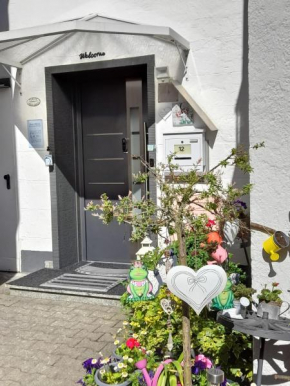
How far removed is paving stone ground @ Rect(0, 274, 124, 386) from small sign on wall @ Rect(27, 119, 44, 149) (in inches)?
76.9

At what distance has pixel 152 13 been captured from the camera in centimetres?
534

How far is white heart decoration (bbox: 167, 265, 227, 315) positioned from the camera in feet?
7.68

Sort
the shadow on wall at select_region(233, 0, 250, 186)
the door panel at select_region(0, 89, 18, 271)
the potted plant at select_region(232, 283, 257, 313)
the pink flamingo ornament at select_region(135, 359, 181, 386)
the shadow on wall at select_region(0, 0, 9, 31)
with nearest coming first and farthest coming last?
the pink flamingo ornament at select_region(135, 359, 181, 386)
the potted plant at select_region(232, 283, 257, 313)
the shadow on wall at select_region(233, 0, 250, 186)
the shadow on wall at select_region(0, 0, 9, 31)
the door panel at select_region(0, 89, 18, 271)

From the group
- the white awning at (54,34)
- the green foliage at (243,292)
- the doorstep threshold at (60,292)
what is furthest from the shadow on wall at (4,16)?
the green foliage at (243,292)

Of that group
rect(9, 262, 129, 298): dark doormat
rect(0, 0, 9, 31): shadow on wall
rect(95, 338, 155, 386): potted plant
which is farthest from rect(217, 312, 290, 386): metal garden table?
rect(0, 0, 9, 31): shadow on wall

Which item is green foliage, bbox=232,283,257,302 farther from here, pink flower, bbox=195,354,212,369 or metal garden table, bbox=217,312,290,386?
pink flower, bbox=195,354,212,369

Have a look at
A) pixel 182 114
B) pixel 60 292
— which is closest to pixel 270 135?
pixel 182 114

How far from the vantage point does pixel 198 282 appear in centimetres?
235

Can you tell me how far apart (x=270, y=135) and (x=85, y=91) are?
3.91 meters

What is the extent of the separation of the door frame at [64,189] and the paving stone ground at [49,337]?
990mm

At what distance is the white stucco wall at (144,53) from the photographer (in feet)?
16.4

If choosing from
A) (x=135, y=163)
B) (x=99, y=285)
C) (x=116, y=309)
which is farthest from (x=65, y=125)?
(x=116, y=309)

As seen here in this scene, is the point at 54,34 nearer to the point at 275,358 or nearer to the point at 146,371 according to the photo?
the point at 146,371

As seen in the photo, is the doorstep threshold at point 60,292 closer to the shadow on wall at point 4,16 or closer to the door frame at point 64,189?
the door frame at point 64,189
